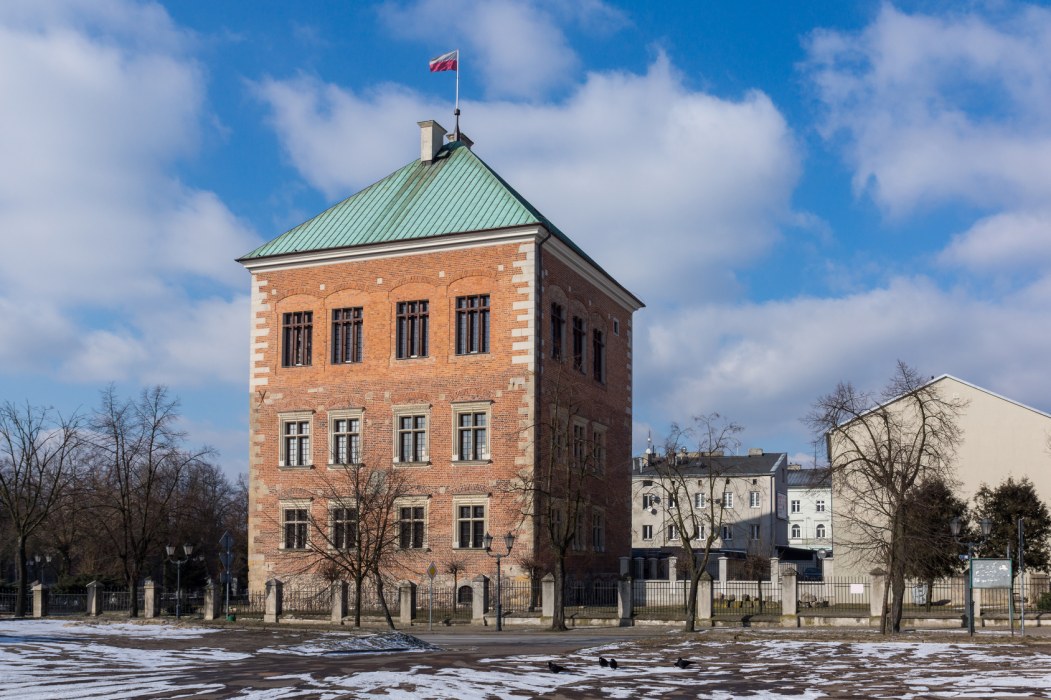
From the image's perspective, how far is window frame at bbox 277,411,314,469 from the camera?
162 feet

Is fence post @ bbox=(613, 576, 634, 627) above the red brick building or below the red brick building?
below

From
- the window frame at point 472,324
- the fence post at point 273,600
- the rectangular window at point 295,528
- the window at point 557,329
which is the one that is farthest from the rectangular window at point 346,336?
the fence post at point 273,600

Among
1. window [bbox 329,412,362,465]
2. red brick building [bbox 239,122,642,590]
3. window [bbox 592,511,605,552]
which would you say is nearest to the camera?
red brick building [bbox 239,122,642,590]

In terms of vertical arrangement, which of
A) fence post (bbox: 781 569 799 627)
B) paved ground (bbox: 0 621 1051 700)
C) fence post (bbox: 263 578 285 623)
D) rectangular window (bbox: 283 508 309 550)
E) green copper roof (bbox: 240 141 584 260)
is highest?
green copper roof (bbox: 240 141 584 260)

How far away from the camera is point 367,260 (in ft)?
161

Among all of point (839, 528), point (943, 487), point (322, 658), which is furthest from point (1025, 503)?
point (322, 658)

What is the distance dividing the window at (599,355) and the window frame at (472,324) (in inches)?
283

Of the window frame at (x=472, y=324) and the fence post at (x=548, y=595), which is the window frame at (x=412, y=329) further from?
the fence post at (x=548, y=595)

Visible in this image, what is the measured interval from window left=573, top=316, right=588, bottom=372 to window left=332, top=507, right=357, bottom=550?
11.5 m

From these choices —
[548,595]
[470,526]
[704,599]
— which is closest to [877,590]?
[704,599]

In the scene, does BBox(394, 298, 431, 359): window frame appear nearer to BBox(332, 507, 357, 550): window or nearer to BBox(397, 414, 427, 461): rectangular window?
BBox(397, 414, 427, 461): rectangular window

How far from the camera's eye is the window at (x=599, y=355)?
52.7m

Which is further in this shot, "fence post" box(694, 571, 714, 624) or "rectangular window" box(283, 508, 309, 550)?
"rectangular window" box(283, 508, 309, 550)

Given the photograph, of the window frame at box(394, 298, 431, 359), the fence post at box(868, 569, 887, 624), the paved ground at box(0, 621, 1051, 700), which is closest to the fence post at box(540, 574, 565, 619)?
the paved ground at box(0, 621, 1051, 700)
